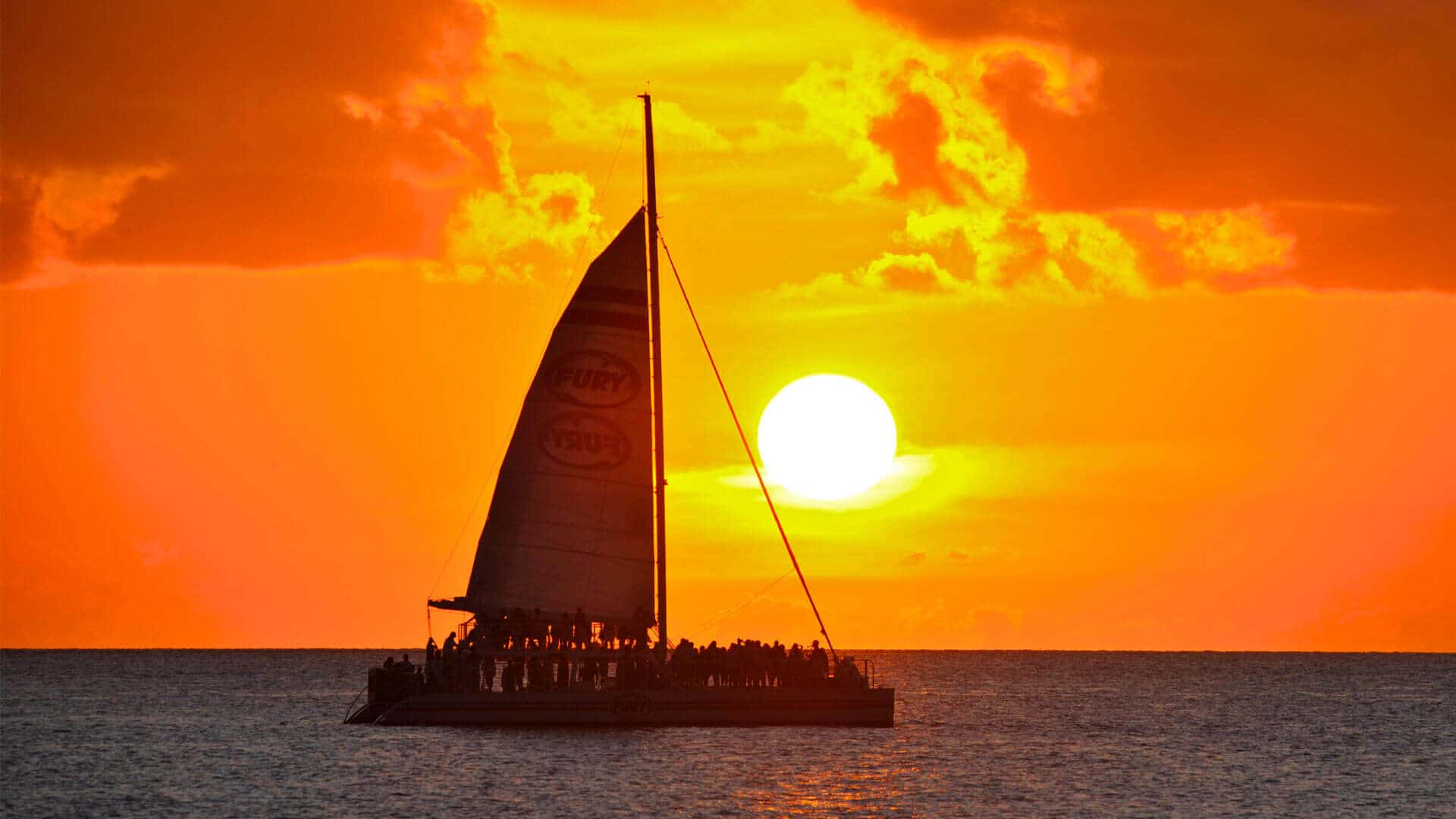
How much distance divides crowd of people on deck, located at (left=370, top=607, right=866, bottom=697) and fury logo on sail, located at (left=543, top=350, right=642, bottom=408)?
22.6ft

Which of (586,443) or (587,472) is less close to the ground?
(586,443)

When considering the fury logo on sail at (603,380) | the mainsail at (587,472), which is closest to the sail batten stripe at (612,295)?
the mainsail at (587,472)

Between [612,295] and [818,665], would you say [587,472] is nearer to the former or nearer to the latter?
[612,295]

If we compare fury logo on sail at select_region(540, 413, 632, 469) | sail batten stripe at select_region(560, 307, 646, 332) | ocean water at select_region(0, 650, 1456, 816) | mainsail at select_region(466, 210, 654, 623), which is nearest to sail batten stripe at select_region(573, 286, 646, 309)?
mainsail at select_region(466, 210, 654, 623)

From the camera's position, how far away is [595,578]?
61219 millimetres

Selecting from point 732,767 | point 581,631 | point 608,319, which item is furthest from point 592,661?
point 608,319

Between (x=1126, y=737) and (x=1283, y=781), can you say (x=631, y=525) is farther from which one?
(x=1126, y=737)

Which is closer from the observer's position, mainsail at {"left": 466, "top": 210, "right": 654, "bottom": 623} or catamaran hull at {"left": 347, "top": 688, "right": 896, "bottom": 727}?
catamaran hull at {"left": 347, "top": 688, "right": 896, "bottom": 727}

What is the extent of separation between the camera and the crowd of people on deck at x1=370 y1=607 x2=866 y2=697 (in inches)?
2335

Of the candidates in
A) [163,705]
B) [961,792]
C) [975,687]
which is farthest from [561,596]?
[975,687]

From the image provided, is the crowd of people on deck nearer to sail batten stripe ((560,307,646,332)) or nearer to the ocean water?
the ocean water

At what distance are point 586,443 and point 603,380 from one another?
7.02 feet

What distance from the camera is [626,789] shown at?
51.7 metres

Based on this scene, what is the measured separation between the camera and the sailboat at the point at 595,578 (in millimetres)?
58969
